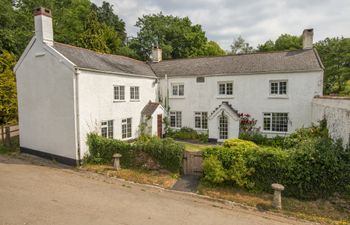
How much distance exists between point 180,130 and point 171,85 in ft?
16.7

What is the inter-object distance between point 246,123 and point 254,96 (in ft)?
8.72

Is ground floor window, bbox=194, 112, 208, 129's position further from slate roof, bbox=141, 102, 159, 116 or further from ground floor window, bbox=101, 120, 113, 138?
ground floor window, bbox=101, 120, 113, 138

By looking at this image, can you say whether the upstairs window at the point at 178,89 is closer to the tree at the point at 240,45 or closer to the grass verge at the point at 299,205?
the grass verge at the point at 299,205

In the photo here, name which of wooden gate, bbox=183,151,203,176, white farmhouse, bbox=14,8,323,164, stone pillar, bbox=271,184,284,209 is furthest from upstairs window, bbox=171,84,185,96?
stone pillar, bbox=271,184,284,209

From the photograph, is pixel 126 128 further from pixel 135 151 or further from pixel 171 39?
pixel 171 39

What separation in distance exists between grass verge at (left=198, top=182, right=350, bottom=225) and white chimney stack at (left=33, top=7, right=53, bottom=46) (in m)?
14.0

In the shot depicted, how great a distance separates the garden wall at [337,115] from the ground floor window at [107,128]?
48.3 feet

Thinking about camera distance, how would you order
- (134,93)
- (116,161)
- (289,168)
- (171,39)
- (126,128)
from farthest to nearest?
(171,39), (134,93), (126,128), (116,161), (289,168)

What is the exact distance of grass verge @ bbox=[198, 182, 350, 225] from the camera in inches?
324

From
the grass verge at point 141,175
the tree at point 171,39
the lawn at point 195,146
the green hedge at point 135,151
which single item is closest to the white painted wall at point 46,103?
the green hedge at point 135,151

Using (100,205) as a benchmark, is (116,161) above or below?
above

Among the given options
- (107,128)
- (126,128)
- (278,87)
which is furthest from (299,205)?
(126,128)

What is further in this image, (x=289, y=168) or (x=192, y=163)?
(x=192, y=163)

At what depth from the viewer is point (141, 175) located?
1206 centimetres
